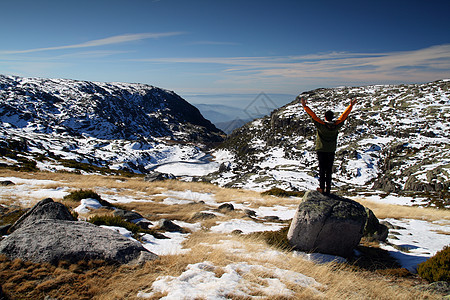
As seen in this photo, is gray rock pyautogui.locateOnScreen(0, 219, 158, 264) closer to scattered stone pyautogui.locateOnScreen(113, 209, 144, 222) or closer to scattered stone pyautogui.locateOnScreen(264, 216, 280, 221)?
scattered stone pyautogui.locateOnScreen(113, 209, 144, 222)

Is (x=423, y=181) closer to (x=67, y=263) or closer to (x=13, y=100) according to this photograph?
(x=67, y=263)

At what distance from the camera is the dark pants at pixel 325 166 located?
30.3ft

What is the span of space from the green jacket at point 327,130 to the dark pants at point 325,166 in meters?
0.24

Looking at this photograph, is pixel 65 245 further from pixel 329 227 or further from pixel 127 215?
pixel 329 227

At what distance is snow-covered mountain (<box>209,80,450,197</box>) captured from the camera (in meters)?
71.0

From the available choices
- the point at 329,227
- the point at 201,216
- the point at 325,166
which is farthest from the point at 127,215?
the point at 325,166

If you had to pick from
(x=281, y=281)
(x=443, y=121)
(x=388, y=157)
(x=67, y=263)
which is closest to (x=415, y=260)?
(x=281, y=281)

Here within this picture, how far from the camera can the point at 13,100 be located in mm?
173500

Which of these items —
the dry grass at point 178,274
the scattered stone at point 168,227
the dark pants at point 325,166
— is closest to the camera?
the dry grass at point 178,274

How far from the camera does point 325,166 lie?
30.6 ft

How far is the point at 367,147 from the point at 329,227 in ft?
364

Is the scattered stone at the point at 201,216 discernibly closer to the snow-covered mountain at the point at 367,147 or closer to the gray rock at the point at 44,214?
the gray rock at the point at 44,214

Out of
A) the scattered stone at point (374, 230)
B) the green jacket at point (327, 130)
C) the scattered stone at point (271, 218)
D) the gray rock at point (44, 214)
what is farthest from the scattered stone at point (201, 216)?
the scattered stone at point (374, 230)

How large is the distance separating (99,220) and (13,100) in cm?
22585
